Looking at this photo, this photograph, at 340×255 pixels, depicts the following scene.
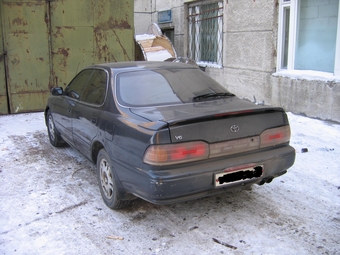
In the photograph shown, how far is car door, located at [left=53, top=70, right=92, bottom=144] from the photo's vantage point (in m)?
4.91

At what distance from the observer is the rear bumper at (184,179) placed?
308 cm

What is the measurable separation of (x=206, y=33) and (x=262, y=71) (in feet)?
9.87

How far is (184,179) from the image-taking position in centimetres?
310

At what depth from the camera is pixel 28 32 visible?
8.59 meters

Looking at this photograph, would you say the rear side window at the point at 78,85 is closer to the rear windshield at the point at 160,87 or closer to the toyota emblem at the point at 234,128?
the rear windshield at the point at 160,87

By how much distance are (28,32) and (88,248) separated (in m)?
A: 6.84

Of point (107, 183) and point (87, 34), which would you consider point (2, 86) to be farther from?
point (107, 183)

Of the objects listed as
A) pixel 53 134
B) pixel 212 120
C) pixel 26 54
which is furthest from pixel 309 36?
pixel 26 54

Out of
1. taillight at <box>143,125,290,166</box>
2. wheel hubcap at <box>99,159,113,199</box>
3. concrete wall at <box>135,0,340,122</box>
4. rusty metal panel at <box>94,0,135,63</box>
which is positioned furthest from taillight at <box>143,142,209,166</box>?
rusty metal panel at <box>94,0,135,63</box>

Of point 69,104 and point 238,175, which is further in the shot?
point 69,104

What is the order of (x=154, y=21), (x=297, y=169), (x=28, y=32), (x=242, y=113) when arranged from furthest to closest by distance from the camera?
(x=154, y=21)
(x=28, y=32)
(x=297, y=169)
(x=242, y=113)

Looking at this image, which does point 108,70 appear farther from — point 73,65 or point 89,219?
point 73,65

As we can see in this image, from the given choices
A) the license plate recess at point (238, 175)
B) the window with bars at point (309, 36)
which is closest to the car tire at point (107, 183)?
the license plate recess at point (238, 175)

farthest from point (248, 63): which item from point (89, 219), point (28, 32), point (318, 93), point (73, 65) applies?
point (89, 219)
